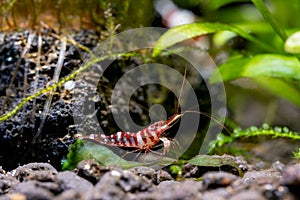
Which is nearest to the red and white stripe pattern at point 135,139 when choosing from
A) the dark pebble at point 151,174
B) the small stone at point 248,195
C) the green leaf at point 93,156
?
the green leaf at point 93,156

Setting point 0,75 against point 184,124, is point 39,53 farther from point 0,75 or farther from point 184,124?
point 184,124

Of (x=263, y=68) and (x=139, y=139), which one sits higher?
(x=263, y=68)

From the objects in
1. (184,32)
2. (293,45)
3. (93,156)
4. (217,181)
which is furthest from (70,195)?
(184,32)

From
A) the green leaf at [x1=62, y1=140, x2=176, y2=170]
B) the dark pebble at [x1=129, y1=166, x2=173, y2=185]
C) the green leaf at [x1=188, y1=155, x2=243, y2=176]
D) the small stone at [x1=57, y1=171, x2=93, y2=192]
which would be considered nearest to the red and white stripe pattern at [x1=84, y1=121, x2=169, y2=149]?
the green leaf at [x1=62, y1=140, x2=176, y2=170]

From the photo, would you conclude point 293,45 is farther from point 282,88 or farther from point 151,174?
point 151,174

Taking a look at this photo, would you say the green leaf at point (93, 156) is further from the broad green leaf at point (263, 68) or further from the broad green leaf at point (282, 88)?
the broad green leaf at point (282, 88)

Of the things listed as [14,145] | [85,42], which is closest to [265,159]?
[85,42]

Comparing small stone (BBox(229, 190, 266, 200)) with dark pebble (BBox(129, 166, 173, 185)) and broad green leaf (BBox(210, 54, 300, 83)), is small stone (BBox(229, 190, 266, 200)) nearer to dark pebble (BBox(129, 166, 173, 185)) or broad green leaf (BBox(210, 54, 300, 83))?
dark pebble (BBox(129, 166, 173, 185))
